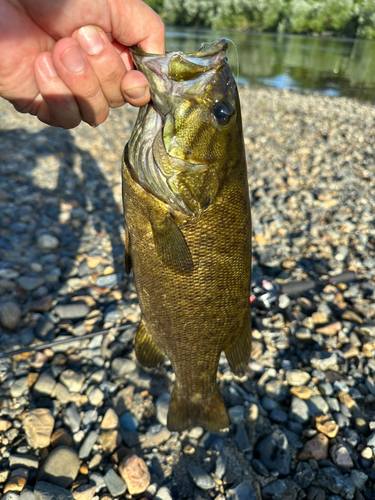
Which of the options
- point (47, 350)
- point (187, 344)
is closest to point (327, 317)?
point (187, 344)

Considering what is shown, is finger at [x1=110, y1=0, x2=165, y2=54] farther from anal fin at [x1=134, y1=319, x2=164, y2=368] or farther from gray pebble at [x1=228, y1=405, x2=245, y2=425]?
gray pebble at [x1=228, y1=405, x2=245, y2=425]

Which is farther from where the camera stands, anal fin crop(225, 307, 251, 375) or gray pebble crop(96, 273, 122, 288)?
gray pebble crop(96, 273, 122, 288)

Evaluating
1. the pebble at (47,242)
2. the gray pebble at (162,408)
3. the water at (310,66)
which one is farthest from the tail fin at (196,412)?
the water at (310,66)

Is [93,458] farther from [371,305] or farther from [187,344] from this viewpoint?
[371,305]

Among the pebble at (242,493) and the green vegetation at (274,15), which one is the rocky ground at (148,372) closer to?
the pebble at (242,493)

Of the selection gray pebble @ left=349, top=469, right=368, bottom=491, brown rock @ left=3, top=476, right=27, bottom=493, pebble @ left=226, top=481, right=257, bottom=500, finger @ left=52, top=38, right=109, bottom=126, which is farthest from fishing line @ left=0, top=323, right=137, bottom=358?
gray pebble @ left=349, top=469, right=368, bottom=491
